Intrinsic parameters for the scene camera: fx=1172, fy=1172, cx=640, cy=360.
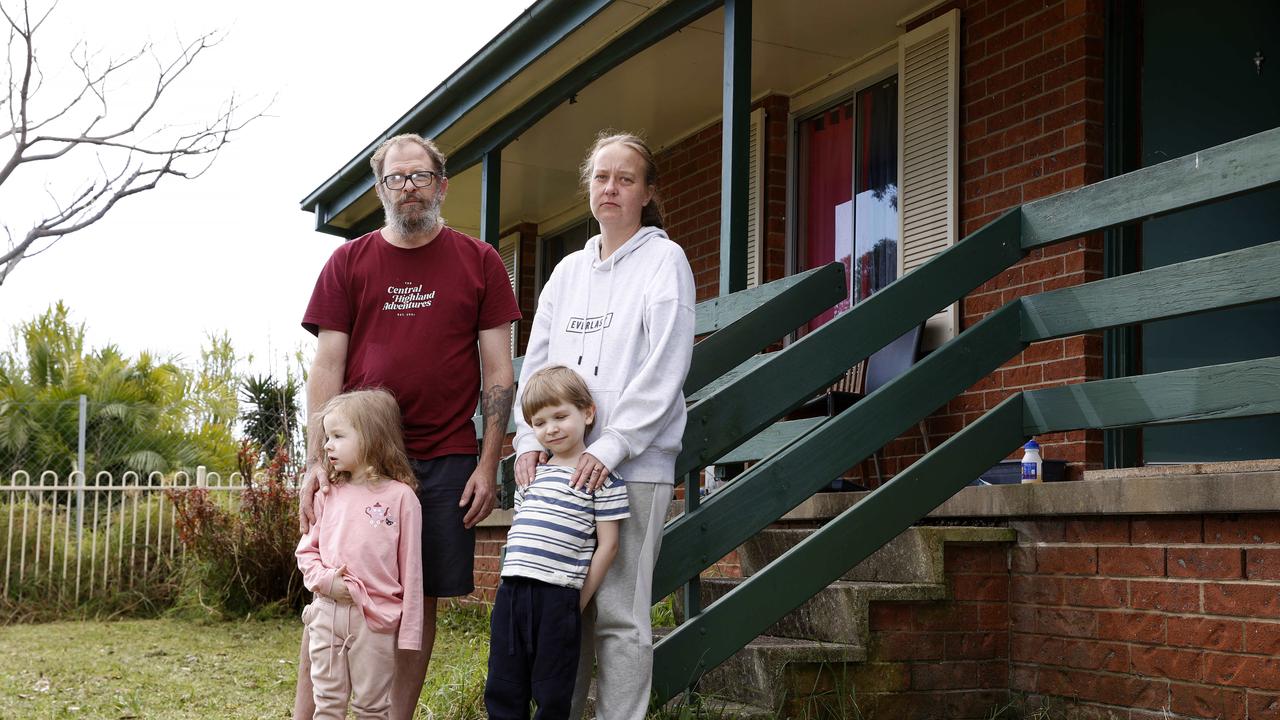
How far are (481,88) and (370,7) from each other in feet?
82.6

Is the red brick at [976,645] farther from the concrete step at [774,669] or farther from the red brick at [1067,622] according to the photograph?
the concrete step at [774,669]

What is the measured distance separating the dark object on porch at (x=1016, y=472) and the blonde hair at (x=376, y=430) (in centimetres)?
302

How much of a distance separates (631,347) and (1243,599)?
81.4 inches

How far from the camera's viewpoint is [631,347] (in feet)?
9.58

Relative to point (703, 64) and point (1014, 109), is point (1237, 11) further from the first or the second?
point (703, 64)

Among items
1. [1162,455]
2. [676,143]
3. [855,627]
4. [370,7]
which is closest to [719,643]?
[855,627]

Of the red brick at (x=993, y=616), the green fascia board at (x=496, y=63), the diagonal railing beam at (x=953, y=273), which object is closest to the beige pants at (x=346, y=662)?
the diagonal railing beam at (x=953, y=273)

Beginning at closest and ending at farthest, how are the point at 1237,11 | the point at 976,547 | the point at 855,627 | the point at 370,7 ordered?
the point at 855,627 < the point at 976,547 < the point at 1237,11 < the point at 370,7

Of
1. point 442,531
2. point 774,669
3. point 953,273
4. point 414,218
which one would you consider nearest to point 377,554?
point 442,531

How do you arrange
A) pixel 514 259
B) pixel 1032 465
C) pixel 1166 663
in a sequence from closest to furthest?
1. pixel 1166 663
2. pixel 1032 465
3. pixel 514 259

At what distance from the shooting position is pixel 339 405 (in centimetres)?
303

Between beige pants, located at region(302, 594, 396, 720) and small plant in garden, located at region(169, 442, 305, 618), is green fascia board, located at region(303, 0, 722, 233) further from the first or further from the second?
beige pants, located at region(302, 594, 396, 720)

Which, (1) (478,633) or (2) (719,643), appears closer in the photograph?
(2) (719,643)

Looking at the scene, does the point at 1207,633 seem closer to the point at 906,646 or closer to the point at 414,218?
the point at 906,646
